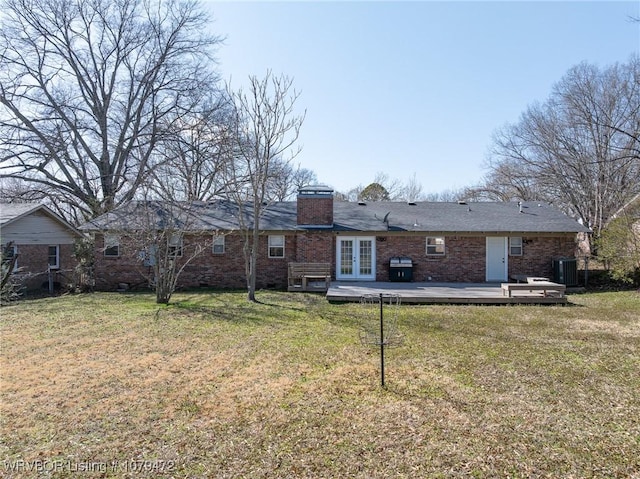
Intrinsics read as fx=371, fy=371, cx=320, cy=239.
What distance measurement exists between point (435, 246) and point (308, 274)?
5506mm

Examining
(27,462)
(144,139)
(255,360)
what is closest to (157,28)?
(144,139)

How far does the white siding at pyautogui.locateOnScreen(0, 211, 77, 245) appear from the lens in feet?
53.6

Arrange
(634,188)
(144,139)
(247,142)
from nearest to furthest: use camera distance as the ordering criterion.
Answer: (247,142) → (634,188) → (144,139)

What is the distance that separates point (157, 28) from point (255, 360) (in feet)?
81.4

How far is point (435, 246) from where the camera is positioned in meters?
15.6

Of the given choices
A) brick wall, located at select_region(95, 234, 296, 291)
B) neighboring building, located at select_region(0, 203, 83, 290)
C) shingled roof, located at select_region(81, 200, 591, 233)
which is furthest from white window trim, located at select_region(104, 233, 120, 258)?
neighboring building, located at select_region(0, 203, 83, 290)

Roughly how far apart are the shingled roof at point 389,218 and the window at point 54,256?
3747 mm

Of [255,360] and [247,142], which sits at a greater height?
[247,142]

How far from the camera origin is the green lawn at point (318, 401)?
341cm

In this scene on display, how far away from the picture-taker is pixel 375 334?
734 cm

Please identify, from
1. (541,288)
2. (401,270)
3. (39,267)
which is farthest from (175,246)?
(541,288)

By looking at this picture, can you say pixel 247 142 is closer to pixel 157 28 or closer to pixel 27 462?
pixel 27 462

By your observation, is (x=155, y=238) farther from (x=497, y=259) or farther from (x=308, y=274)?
(x=497, y=259)

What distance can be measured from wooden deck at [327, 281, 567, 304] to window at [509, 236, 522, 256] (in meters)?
2.24
